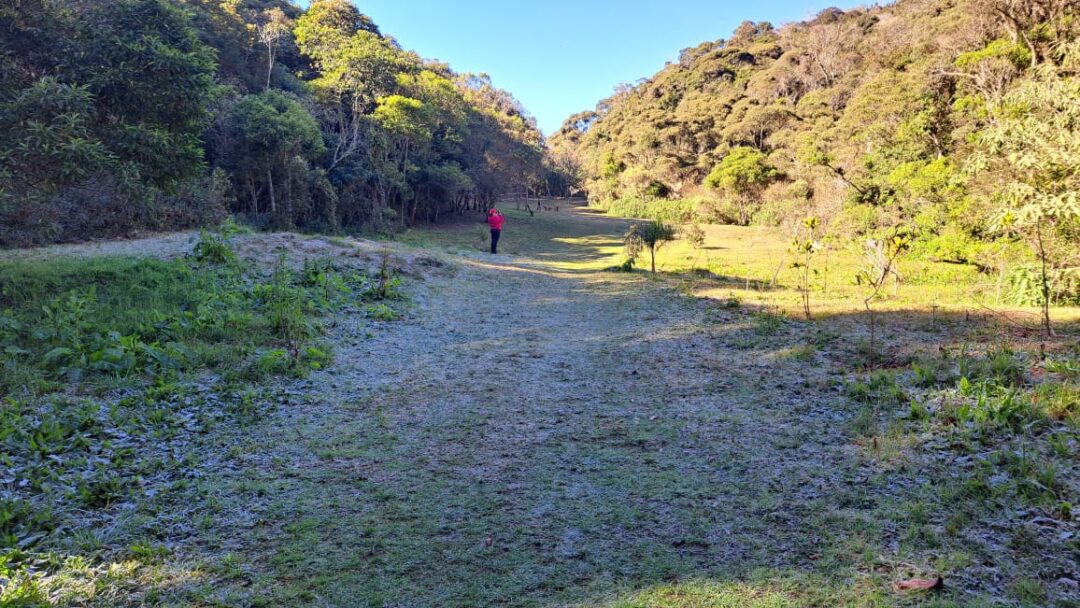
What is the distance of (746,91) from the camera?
145ft

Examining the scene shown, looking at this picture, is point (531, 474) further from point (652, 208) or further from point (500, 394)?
point (652, 208)

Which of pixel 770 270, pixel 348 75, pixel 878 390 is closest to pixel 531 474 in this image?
pixel 878 390

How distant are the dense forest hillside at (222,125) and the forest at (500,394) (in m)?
0.08

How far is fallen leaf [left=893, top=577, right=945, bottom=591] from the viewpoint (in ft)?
7.92

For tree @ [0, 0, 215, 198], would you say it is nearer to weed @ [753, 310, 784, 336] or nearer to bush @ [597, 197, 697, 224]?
weed @ [753, 310, 784, 336]

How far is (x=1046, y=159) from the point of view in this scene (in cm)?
734

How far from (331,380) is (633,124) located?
51760 mm

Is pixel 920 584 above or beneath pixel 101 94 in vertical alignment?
beneath

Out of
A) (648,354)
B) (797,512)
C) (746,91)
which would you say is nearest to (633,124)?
(746,91)

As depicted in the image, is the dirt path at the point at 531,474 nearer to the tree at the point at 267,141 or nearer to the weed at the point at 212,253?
the weed at the point at 212,253

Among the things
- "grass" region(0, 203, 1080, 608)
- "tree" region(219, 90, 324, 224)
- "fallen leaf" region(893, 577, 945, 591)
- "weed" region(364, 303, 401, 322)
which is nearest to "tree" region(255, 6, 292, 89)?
"tree" region(219, 90, 324, 224)

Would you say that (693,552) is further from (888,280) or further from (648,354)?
(888,280)

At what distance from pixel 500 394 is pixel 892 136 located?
2171 centimetres

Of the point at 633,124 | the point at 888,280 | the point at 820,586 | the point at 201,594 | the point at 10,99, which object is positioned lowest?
the point at 201,594
